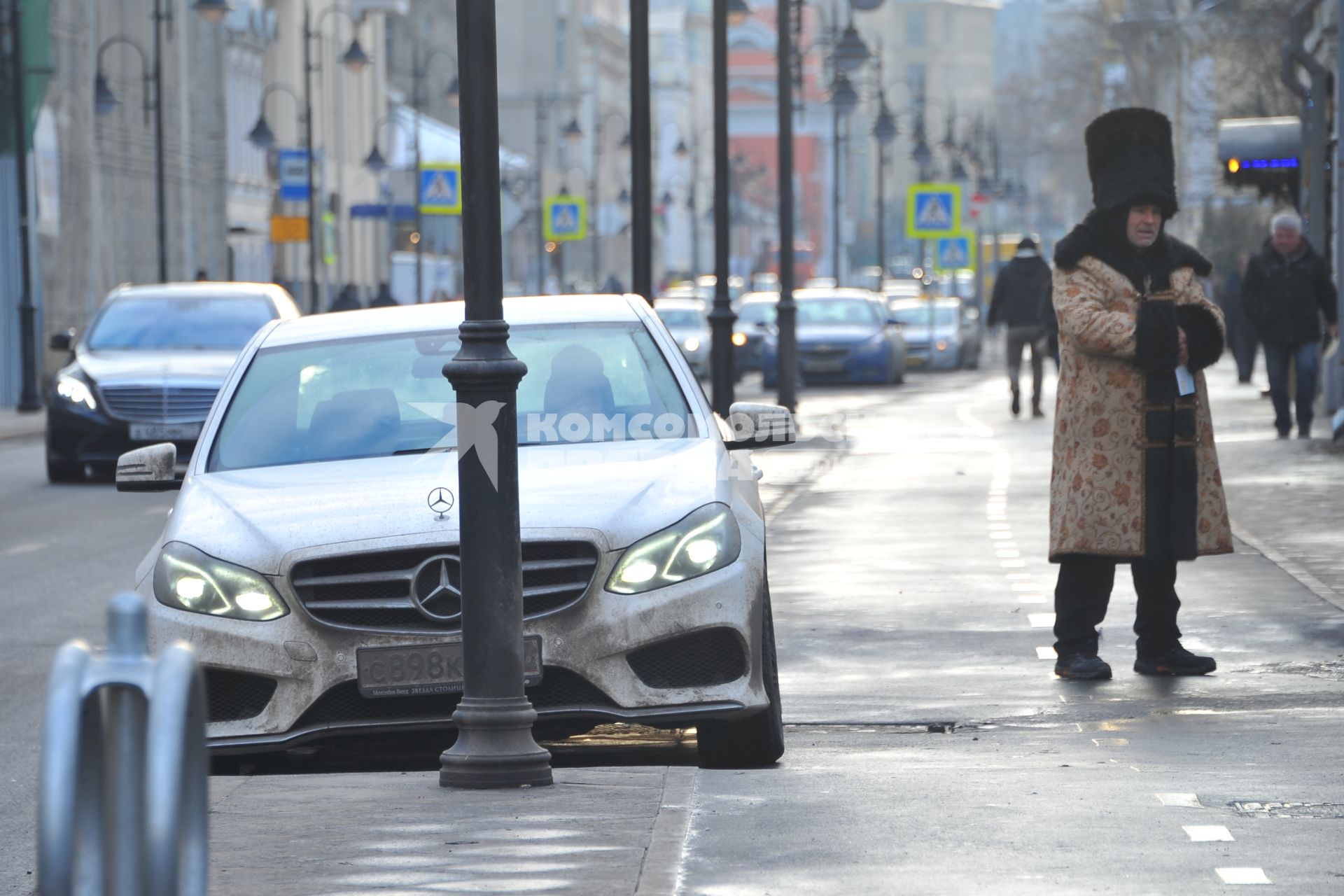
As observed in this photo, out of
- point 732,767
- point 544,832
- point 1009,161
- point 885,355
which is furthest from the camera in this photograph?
point 1009,161

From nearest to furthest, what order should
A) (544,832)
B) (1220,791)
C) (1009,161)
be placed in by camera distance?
(544,832) → (1220,791) → (1009,161)

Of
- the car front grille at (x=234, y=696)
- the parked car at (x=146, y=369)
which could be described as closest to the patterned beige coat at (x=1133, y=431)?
the car front grille at (x=234, y=696)

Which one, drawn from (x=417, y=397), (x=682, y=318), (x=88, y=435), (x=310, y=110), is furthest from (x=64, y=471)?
(x=310, y=110)

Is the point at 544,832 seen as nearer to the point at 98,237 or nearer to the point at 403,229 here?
the point at 98,237

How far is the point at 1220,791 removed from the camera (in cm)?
699

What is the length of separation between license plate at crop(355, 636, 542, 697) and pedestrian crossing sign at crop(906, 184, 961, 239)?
41.8 metres

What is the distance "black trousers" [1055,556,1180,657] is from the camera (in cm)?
952

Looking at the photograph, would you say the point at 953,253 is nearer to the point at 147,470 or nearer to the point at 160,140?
the point at 160,140

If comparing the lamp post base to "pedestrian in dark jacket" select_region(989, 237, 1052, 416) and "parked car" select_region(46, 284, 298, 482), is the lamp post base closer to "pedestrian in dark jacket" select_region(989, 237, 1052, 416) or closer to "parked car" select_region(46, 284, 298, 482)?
"parked car" select_region(46, 284, 298, 482)

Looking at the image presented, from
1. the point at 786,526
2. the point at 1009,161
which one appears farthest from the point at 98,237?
the point at 1009,161

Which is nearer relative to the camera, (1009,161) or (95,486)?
(95,486)

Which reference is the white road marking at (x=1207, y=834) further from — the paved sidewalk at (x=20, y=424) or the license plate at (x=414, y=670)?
the paved sidewalk at (x=20, y=424)

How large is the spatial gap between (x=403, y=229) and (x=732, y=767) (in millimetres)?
76898

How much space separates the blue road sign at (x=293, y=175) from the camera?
46.2m
